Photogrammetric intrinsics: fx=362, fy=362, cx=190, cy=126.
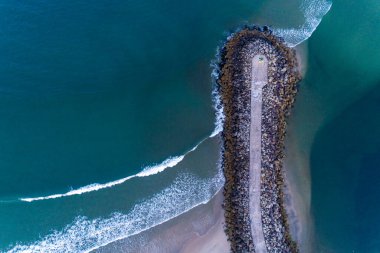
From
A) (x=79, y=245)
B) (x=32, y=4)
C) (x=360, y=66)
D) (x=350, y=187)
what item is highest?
(x=32, y=4)

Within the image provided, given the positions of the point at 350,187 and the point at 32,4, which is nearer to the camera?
the point at 350,187

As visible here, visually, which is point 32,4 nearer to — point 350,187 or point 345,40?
point 345,40

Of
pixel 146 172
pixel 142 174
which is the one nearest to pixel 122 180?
pixel 142 174

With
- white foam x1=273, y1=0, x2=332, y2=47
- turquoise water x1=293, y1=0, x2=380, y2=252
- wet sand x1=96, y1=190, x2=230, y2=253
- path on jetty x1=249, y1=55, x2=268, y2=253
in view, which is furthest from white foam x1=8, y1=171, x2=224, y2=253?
white foam x1=273, y1=0, x2=332, y2=47

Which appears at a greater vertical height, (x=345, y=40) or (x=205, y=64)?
(x=205, y=64)

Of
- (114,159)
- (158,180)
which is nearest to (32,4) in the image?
(114,159)

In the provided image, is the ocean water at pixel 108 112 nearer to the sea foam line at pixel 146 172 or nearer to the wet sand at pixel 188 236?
the sea foam line at pixel 146 172

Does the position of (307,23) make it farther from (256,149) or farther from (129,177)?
(129,177)
